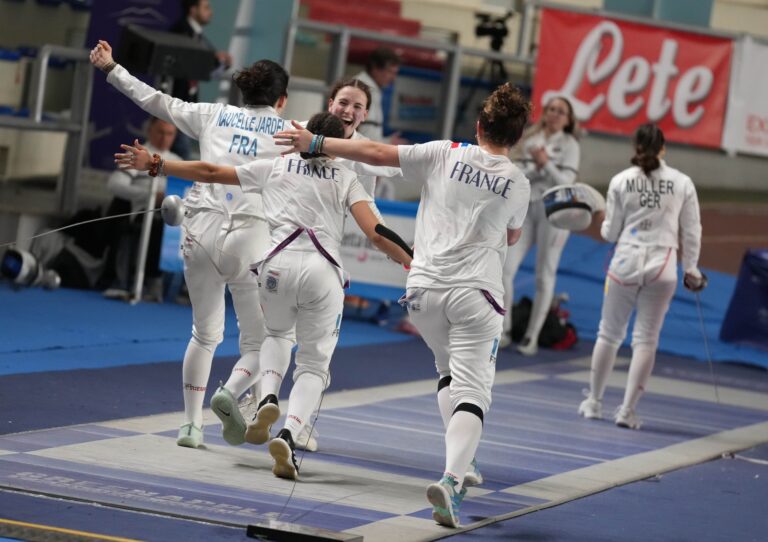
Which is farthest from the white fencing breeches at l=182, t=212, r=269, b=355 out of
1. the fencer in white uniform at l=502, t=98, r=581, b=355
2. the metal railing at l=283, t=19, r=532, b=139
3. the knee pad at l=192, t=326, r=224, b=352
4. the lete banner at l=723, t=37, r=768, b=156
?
the lete banner at l=723, t=37, r=768, b=156

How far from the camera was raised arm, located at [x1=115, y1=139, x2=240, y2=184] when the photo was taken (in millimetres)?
6191

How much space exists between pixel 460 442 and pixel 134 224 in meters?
7.56

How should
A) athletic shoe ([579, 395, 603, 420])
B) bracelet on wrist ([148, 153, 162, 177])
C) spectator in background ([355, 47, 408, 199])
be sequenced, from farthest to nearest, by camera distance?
spectator in background ([355, 47, 408, 199]), athletic shoe ([579, 395, 603, 420]), bracelet on wrist ([148, 153, 162, 177])

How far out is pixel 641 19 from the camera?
49.8 ft

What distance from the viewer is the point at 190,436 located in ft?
23.0

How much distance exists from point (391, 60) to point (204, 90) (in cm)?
276

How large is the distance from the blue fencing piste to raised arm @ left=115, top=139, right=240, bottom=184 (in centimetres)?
798

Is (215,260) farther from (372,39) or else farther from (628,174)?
(372,39)

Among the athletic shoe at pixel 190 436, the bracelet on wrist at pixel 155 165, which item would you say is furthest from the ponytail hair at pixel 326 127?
the athletic shoe at pixel 190 436

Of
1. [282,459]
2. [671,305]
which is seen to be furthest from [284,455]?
[671,305]

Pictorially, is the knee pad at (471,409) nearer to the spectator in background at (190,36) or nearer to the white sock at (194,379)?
the white sock at (194,379)

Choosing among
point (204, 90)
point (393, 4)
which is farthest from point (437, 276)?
point (393, 4)

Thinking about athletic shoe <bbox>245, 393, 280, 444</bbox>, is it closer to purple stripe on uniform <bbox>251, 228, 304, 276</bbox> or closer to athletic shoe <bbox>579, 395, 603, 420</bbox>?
purple stripe on uniform <bbox>251, 228, 304, 276</bbox>

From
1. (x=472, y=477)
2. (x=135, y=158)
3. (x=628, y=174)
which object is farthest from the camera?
(x=628, y=174)
